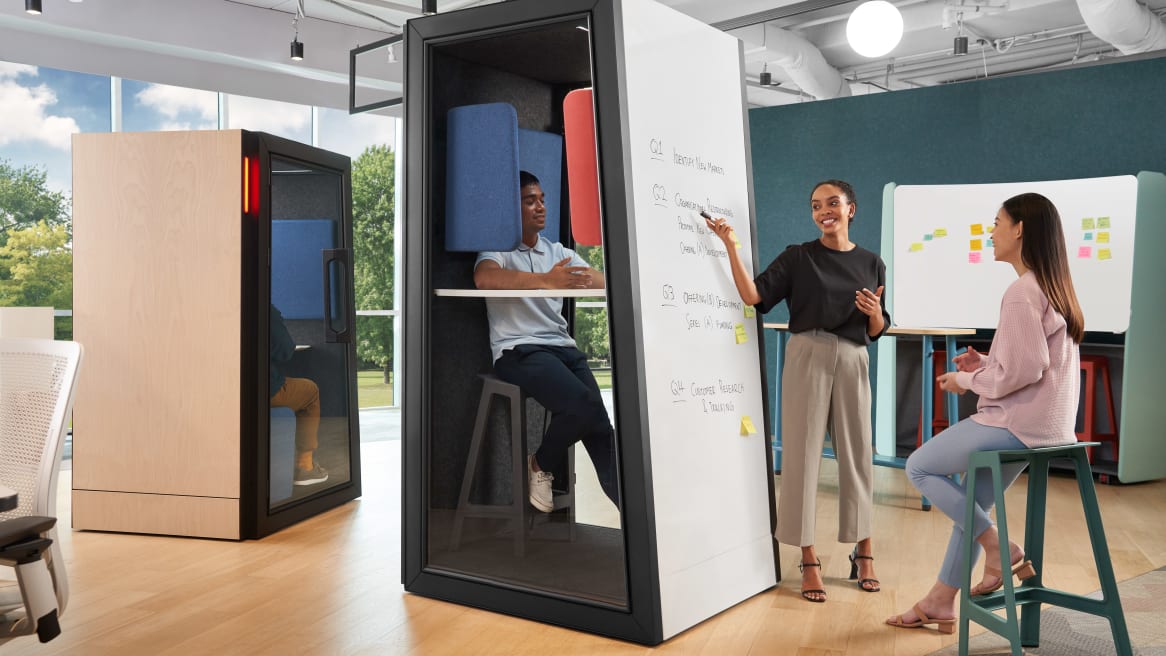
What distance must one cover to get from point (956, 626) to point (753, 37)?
646 cm

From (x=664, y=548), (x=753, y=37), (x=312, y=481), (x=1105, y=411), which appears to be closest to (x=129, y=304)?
(x=312, y=481)

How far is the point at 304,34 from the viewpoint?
7969mm

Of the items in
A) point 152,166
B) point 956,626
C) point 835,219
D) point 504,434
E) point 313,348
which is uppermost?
point 152,166

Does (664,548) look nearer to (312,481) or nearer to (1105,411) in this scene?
(312,481)

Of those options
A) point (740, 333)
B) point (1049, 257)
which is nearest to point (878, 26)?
point (740, 333)

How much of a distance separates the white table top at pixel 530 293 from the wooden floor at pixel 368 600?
1.11m

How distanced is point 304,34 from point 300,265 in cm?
413

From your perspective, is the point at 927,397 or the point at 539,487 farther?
the point at 927,397

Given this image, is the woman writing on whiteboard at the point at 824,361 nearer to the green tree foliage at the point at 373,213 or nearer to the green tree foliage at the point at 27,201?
the green tree foliage at the point at 27,201

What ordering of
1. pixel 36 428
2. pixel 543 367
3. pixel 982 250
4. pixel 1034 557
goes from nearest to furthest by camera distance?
pixel 36 428
pixel 1034 557
pixel 543 367
pixel 982 250

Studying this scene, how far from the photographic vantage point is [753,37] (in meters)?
8.54

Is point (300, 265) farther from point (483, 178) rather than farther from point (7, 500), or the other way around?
point (7, 500)

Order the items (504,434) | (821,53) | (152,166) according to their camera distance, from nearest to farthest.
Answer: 1. (504,434)
2. (152,166)
3. (821,53)

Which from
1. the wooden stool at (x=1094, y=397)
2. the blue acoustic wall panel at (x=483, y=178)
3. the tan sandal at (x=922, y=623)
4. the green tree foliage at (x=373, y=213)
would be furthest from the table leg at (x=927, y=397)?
the green tree foliage at (x=373, y=213)
